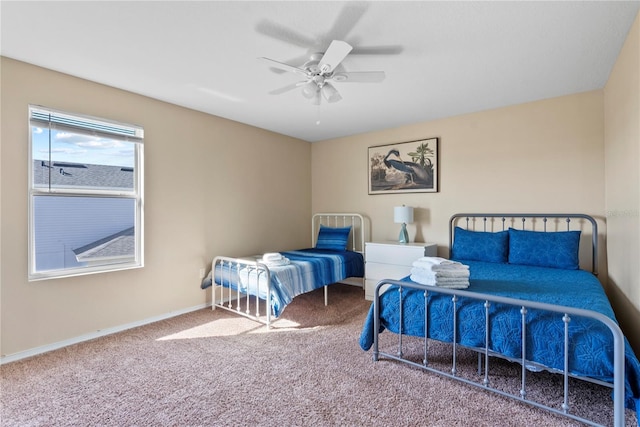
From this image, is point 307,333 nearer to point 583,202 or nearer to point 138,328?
point 138,328

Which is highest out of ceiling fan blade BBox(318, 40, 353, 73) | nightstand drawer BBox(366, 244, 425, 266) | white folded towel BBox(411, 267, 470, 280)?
ceiling fan blade BBox(318, 40, 353, 73)

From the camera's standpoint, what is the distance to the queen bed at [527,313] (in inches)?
61.6

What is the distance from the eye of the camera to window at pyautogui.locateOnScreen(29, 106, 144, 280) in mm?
2627

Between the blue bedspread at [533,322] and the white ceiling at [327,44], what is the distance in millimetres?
1786

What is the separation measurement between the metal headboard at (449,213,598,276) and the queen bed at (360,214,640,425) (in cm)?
1

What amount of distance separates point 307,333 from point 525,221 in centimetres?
273

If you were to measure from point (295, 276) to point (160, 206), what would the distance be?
1.65 m

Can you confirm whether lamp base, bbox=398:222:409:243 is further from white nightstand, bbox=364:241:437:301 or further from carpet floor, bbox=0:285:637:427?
carpet floor, bbox=0:285:637:427

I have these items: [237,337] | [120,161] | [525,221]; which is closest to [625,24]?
[525,221]

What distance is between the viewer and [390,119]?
4.12m

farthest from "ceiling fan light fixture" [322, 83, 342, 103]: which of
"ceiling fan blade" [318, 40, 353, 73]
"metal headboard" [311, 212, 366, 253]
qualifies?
"metal headboard" [311, 212, 366, 253]

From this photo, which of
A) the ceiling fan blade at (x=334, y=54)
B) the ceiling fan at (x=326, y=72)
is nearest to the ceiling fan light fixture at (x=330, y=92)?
the ceiling fan at (x=326, y=72)

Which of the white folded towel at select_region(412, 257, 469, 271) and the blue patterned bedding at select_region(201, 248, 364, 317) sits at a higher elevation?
the white folded towel at select_region(412, 257, 469, 271)

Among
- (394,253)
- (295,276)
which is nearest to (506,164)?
(394,253)
